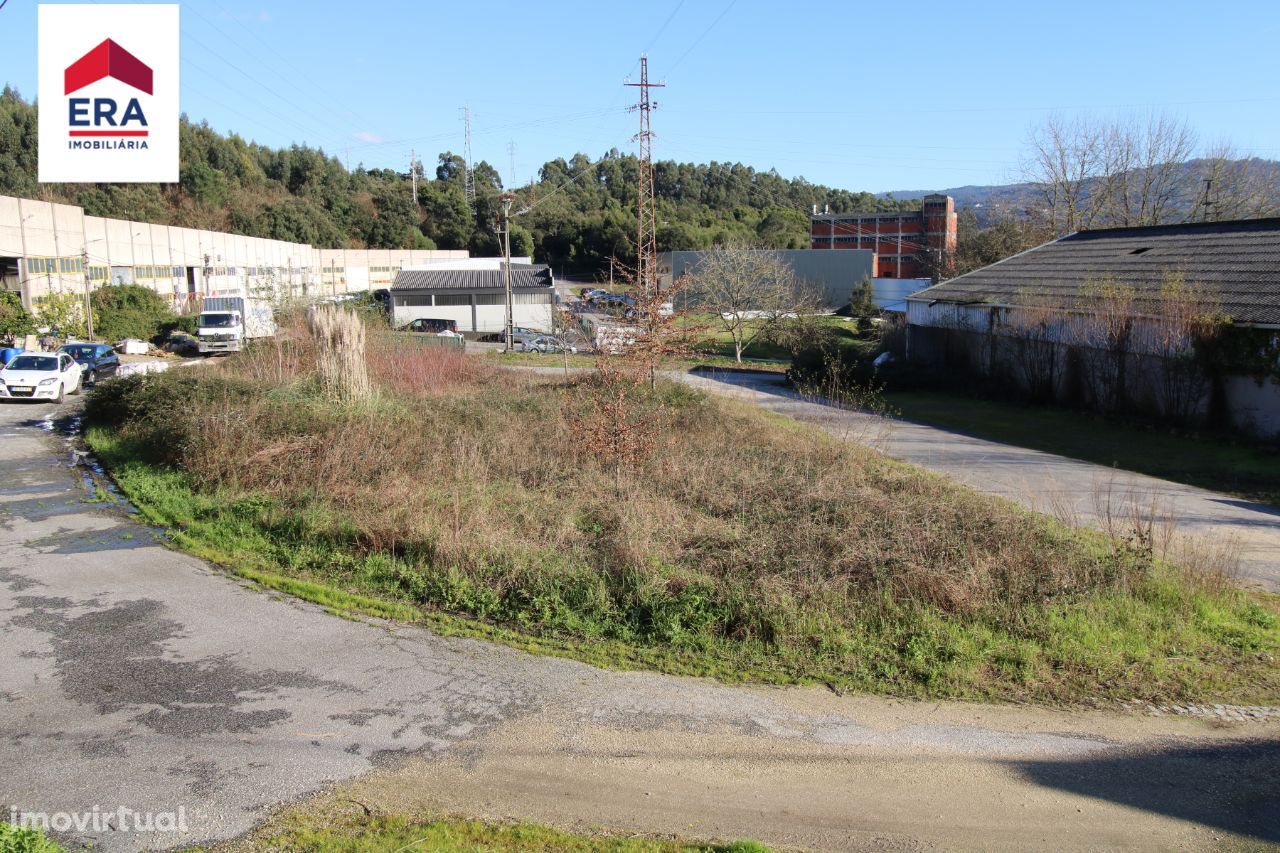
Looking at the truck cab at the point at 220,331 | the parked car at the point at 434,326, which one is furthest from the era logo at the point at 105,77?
the parked car at the point at 434,326

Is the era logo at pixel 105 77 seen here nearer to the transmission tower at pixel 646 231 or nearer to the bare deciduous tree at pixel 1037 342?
the transmission tower at pixel 646 231

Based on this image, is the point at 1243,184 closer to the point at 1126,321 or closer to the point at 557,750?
the point at 1126,321

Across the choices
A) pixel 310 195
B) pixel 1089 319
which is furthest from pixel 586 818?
pixel 310 195

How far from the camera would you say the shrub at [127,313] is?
42.0 m

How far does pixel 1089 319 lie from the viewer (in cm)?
2289

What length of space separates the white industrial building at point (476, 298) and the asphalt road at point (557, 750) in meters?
46.6

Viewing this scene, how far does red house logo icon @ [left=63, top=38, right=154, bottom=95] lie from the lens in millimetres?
16016

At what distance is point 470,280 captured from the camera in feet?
181

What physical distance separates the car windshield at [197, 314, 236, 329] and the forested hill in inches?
1077

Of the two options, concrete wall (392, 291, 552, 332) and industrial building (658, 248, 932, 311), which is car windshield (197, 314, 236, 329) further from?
industrial building (658, 248, 932, 311)

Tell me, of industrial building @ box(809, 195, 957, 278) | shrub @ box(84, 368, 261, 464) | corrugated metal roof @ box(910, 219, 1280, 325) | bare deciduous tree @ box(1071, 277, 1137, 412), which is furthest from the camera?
industrial building @ box(809, 195, 957, 278)

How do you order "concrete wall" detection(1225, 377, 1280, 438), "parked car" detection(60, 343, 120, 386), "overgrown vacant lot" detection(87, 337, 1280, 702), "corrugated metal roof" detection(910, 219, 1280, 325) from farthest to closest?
1. "parked car" detection(60, 343, 120, 386)
2. "corrugated metal roof" detection(910, 219, 1280, 325)
3. "concrete wall" detection(1225, 377, 1280, 438)
4. "overgrown vacant lot" detection(87, 337, 1280, 702)

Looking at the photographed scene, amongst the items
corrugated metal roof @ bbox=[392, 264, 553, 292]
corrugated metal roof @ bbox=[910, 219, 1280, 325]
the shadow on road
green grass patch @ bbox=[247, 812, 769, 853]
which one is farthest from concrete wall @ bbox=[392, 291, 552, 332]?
green grass patch @ bbox=[247, 812, 769, 853]

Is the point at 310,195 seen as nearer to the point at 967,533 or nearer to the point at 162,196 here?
the point at 162,196
